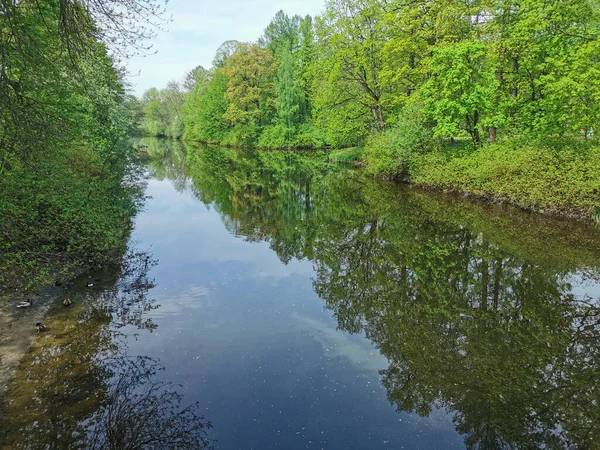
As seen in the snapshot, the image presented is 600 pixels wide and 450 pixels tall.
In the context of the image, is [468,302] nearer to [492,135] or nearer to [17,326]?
[17,326]

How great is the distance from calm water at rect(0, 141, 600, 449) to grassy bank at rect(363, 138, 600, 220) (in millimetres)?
1588

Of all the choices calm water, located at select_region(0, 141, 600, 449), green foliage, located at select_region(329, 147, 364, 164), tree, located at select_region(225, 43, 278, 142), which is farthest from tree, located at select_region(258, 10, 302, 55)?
calm water, located at select_region(0, 141, 600, 449)

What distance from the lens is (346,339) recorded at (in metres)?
8.77

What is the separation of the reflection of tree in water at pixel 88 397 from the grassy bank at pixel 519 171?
61.1 feet

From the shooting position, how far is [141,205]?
20406 millimetres

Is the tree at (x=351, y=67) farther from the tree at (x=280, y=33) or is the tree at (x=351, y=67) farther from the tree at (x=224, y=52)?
the tree at (x=224, y=52)

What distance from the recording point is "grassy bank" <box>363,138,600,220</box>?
17.2 m

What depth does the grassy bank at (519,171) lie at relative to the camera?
677 inches

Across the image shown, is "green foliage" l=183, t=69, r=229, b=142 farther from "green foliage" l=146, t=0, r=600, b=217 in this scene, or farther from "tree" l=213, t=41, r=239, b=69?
"green foliage" l=146, t=0, r=600, b=217

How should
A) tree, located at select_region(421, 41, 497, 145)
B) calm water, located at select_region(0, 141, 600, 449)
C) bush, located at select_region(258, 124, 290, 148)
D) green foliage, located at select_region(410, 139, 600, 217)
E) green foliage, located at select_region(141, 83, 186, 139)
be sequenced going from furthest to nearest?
green foliage, located at select_region(141, 83, 186, 139), bush, located at select_region(258, 124, 290, 148), tree, located at select_region(421, 41, 497, 145), green foliage, located at select_region(410, 139, 600, 217), calm water, located at select_region(0, 141, 600, 449)

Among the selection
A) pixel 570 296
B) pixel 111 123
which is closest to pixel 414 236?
pixel 570 296

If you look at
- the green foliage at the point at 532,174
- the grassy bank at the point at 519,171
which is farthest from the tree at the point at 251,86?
the green foliage at the point at 532,174

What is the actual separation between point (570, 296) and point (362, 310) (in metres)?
5.95

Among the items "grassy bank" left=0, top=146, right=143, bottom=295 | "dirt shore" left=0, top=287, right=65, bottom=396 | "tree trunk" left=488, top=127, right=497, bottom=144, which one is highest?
"tree trunk" left=488, top=127, right=497, bottom=144
